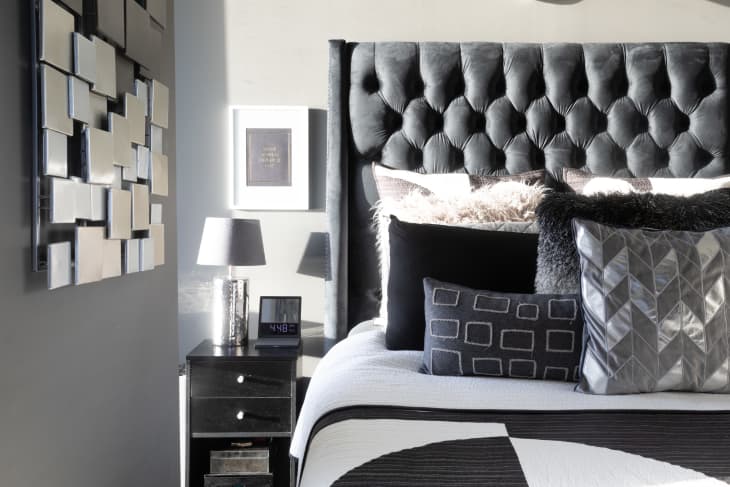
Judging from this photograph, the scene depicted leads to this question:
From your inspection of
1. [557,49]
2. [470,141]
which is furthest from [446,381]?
[557,49]

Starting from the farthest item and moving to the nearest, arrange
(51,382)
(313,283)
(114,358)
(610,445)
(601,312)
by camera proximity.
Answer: (313,283) → (114,358) → (601,312) → (51,382) → (610,445)

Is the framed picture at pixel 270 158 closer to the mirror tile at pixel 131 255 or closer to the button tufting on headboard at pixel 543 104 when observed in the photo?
the button tufting on headboard at pixel 543 104

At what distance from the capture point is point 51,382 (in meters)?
1.39

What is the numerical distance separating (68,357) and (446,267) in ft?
3.37

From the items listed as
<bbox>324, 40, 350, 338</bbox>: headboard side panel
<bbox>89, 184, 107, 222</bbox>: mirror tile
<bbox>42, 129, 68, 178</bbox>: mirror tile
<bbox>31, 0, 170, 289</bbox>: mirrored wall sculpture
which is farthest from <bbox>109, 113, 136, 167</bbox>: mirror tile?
<bbox>324, 40, 350, 338</bbox>: headboard side panel

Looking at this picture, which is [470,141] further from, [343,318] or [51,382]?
[51,382]

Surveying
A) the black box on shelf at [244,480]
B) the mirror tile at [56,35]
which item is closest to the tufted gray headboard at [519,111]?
the black box on shelf at [244,480]

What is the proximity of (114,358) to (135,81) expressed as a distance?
0.76 metres

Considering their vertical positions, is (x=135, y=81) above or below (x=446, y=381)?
above

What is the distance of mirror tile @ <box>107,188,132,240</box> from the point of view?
5.13ft

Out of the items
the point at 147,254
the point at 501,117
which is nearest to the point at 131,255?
the point at 147,254

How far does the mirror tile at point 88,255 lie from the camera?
1.39 m

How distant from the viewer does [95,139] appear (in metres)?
1.46

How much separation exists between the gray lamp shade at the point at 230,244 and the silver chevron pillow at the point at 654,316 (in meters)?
1.35
